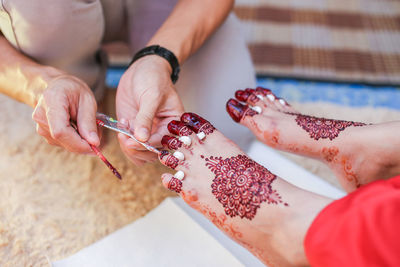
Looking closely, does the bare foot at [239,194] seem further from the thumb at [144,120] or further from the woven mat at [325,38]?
the woven mat at [325,38]

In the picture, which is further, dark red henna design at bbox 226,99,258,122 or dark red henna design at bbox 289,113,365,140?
dark red henna design at bbox 226,99,258,122

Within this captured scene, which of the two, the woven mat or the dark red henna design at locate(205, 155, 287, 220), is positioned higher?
the dark red henna design at locate(205, 155, 287, 220)

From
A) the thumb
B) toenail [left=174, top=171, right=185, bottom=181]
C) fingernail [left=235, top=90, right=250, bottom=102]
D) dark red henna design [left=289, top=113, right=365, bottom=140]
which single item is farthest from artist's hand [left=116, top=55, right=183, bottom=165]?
dark red henna design [left=289, top=113, right=365, bottom=140]

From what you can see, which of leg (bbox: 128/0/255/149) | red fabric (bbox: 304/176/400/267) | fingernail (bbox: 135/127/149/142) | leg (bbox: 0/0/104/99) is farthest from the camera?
leg (bbox: 128/0/255/149)

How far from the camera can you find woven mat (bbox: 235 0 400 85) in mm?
1686

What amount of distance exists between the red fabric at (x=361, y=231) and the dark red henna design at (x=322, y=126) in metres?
0.31

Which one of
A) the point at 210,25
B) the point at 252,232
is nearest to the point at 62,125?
the point at 252,232

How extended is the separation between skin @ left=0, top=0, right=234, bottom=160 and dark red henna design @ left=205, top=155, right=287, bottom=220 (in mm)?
186

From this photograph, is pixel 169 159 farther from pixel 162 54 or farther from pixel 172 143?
pixel 162 54

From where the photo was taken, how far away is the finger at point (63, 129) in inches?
30.6

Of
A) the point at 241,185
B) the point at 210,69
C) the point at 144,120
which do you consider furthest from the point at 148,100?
the point at 210,69

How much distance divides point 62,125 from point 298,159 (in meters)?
0.80

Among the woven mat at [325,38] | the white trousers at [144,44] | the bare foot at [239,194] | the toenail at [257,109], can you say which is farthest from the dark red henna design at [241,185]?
the woven mat at [325,38]

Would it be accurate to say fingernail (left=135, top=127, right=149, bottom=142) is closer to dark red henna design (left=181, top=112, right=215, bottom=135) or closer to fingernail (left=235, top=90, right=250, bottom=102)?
dark red henna design (left=181, top=112, right=215, bottom=135)
